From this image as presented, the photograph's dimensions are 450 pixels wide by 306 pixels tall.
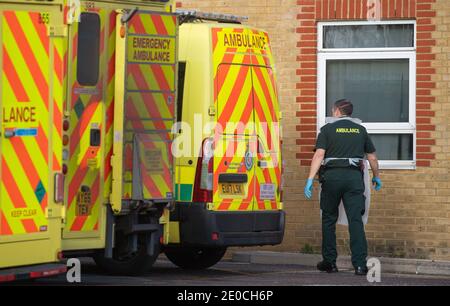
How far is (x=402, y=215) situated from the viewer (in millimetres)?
15461

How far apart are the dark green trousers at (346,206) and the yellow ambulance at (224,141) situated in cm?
55

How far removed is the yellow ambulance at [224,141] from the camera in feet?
42.0

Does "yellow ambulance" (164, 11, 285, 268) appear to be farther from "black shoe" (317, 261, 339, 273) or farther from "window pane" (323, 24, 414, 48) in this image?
"window pane" (323, 24, 414, 48)

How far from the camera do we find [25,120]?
34.2 ft

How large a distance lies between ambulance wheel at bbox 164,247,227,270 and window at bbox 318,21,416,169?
9.48ft

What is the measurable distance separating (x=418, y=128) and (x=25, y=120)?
6563mm

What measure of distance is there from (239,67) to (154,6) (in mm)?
1303

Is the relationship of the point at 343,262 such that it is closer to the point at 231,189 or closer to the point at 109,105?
the point at 231,189

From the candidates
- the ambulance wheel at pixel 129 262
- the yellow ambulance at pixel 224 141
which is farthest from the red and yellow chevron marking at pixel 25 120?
the yellow ambulance at pixel 224 141

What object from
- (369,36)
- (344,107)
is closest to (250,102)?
(344,107)

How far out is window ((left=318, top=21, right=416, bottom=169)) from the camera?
15.7 meters

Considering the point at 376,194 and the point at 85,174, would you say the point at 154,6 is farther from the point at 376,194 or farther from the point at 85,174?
the point at 376,194

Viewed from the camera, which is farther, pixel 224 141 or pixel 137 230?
pixel 224 141

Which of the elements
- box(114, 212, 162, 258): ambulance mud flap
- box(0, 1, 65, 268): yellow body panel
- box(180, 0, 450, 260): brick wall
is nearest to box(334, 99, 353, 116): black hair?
box(180, 0, 450, 260): brick wall
